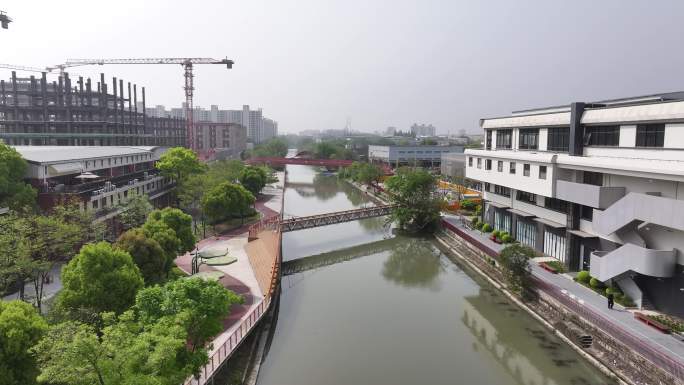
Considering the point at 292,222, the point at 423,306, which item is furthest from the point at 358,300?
the point at 292,222

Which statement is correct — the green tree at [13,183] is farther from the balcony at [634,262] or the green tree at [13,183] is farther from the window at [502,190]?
the window at [502,190]

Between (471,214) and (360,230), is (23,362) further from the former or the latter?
(471,214)

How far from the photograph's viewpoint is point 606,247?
1603 cm

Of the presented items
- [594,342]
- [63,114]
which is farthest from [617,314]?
[63,114]

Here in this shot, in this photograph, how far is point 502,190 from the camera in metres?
23.9

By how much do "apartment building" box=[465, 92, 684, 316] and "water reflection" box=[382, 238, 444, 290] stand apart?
4.37m

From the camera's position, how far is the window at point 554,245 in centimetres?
1850

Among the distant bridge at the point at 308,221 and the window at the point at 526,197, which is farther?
the distant bridge at the point at 308,221

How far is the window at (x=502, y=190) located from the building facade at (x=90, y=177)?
18672 millimetres

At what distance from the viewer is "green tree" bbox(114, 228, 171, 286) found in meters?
13.1

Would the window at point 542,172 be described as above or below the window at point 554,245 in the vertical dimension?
above

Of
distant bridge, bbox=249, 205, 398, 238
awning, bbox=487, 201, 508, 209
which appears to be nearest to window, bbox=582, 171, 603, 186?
awning, bbox=487, 201, 508, 209

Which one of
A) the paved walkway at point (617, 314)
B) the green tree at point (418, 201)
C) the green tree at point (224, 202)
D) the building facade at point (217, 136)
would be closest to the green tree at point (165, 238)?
the green tree at point (224, 202)

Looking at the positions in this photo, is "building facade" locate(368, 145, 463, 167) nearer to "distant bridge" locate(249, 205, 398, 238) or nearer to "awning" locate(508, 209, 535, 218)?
"distant bridge" locate(249, 205, 398, 238)
